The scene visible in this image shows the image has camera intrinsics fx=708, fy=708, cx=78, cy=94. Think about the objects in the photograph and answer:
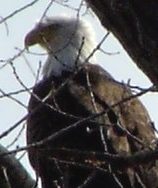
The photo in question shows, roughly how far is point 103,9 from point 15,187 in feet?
3.02

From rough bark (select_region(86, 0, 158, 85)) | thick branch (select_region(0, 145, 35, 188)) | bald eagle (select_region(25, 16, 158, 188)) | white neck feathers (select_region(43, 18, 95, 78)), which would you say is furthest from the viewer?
white neck feathers (select_region(43, 18, 95, 78))

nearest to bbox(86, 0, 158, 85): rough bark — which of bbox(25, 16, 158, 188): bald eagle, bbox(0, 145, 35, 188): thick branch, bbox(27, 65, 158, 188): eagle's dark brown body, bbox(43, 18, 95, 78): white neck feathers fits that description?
bbox(0, 145, 35, 188): thick branch

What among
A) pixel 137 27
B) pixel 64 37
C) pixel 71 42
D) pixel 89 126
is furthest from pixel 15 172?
pixel 64 37

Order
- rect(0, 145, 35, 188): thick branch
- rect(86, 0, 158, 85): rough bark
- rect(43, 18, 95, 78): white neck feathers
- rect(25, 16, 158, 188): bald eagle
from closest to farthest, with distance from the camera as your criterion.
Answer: rect(86, 0, 158, 85): rough bark
rect(0, 145, 35, 188): thick branch
rect(25, 16, 158, 188): bald eagle
rect(43, 18, 95, 78): white neck feathers

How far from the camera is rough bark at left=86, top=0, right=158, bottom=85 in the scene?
2.51 metres

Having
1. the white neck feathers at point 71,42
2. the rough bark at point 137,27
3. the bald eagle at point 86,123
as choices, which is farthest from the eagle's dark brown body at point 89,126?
the rough bark at point 137,27

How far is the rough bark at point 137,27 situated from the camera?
251 centimetres

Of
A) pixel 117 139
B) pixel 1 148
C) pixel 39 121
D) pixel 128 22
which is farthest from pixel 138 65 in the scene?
pixel 39 121

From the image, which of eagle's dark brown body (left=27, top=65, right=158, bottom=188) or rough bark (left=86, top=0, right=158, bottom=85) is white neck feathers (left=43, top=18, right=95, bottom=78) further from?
rough bark (left=86, top=0, right=158, bottom=85)

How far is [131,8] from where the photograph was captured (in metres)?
2.54

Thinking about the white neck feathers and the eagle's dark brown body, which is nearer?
the eagle's dark brown body

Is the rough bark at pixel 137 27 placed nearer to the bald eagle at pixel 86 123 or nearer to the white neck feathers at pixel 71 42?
the bald eagle at pixel 86 123

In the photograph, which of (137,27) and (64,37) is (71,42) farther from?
(137,27)

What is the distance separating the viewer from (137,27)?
2510 millimetres
